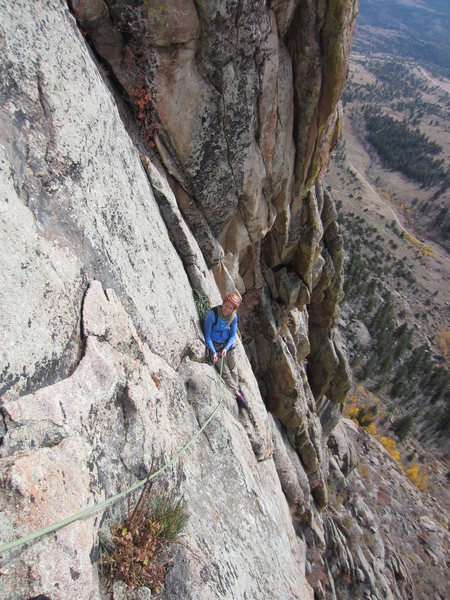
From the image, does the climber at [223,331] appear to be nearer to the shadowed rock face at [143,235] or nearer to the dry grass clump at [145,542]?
the shadowed rock face at [143,235]

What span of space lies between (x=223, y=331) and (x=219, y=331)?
0.33 feet

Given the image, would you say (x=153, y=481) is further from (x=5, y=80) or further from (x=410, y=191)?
(x=410, y=191)

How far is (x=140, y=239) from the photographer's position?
681cm

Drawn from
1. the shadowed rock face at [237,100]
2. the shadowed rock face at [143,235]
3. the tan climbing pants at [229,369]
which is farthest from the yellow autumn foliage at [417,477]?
the tan climbing pants at [229,369]

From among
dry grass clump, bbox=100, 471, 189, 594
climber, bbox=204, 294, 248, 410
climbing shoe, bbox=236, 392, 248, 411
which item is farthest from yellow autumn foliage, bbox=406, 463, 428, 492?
dry grass clump, bbox=100, 471, 189, 594

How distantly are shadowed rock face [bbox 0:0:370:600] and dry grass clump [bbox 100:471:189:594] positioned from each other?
0.38 metres

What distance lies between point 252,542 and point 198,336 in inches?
171

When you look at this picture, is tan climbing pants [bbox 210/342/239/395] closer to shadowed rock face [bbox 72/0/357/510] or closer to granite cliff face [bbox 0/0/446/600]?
granite cliff face [bbox 0/0/446/600]

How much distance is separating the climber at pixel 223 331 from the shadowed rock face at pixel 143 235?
504 millimetres

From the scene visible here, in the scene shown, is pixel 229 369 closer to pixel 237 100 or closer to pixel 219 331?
pixel 219 331

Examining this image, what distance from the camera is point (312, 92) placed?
10.9 m

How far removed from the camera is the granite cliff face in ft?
12.6

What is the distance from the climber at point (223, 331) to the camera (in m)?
8.44

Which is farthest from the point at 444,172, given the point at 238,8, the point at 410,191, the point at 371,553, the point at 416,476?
the point at 238,8
